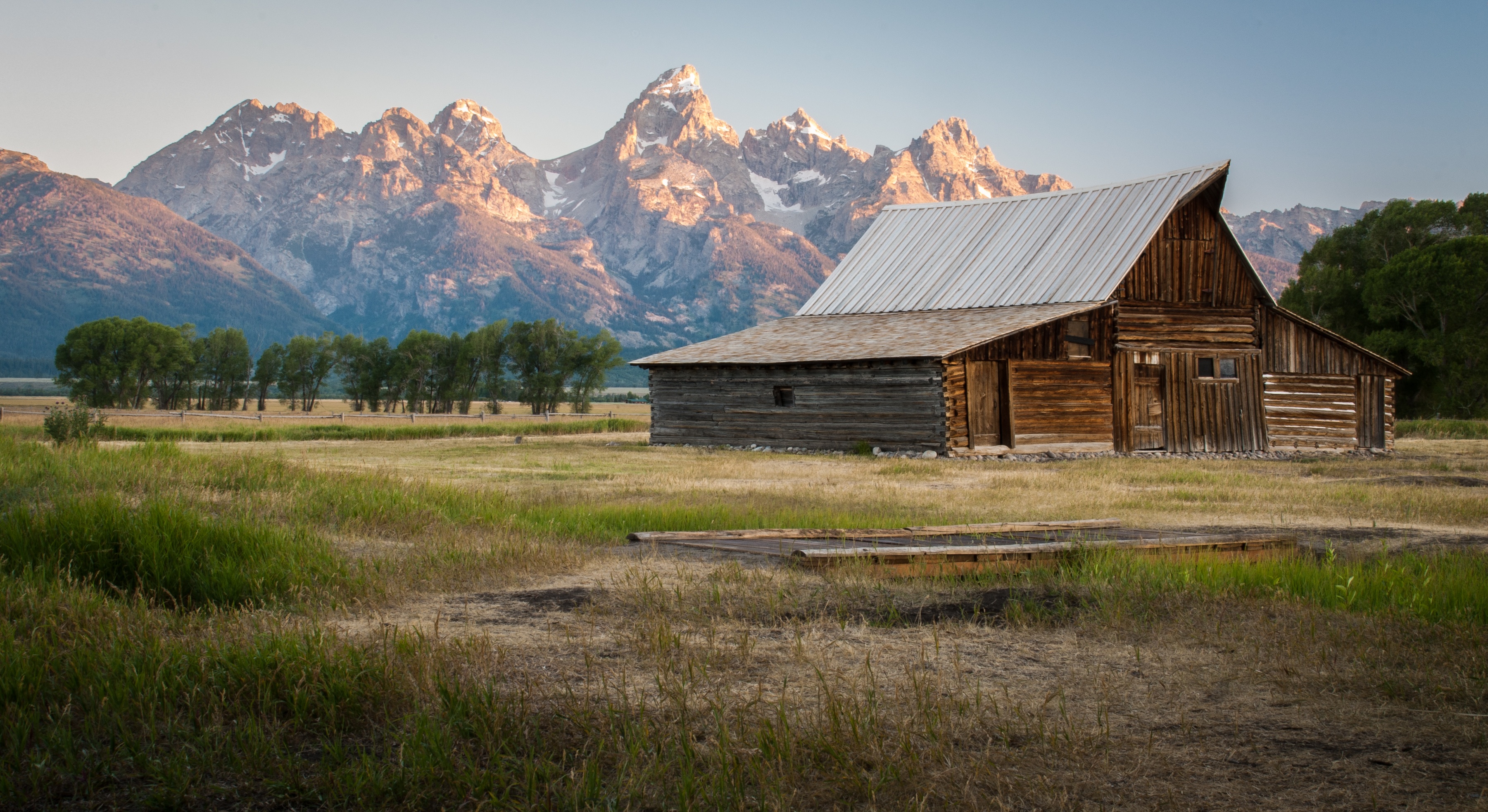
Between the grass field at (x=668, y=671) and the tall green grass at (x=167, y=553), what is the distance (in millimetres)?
29

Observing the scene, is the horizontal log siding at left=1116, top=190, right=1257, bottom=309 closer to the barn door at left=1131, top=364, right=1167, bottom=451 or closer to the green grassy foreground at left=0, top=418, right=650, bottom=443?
the barn door at left=1131, top=364, right=1167, bottom=451

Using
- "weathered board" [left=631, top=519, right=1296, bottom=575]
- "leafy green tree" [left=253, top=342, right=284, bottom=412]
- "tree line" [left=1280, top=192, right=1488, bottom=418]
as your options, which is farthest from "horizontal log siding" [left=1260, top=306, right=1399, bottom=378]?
"leafy green tree" [left=253, top=342, right=284, bottom=412]

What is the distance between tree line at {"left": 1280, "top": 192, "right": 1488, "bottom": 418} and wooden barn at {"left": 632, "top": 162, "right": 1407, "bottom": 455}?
20.9 metres

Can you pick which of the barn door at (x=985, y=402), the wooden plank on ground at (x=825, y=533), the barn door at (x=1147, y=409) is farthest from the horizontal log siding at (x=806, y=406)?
the wooden plank on ground at (x=825, y=533)

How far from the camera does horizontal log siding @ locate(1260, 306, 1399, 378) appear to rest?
97.6 ft

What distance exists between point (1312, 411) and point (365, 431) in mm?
34818

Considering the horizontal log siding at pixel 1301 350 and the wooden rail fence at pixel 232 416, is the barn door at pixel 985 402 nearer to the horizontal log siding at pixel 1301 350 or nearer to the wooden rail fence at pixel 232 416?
the horizontal log siding at pixel 1301 350

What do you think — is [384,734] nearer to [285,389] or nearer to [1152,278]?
[1152,278]

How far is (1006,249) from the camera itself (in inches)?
1280

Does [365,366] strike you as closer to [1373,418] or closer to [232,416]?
[232,416]

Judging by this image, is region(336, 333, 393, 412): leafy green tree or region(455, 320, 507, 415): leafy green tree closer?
region(455, 320, 507, 415): leafy green tree

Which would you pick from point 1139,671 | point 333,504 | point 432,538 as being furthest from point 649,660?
point 333,504

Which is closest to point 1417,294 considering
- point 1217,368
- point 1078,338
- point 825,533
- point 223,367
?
point 1217,368

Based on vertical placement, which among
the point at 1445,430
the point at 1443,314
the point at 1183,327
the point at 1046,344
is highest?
the point at 1443,314
